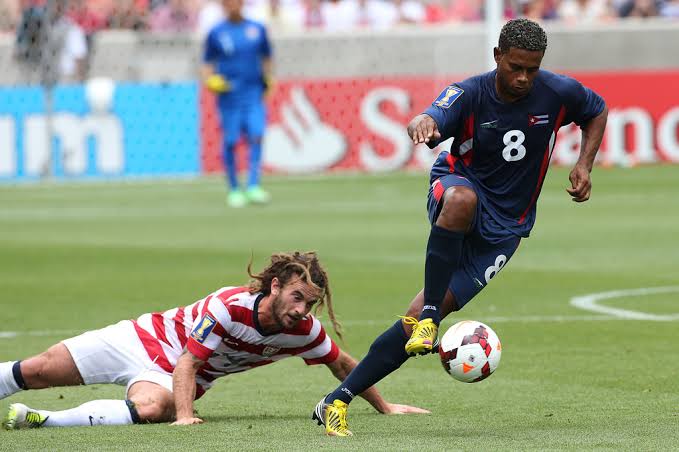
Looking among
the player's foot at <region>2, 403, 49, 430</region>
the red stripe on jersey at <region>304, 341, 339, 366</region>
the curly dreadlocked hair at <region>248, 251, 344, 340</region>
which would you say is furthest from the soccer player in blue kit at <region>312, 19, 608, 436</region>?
the player's foot at <region>2, 403, 49, 430</region>

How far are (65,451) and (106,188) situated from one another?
17.9 m

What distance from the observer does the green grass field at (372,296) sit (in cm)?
681

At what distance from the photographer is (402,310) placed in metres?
11.2

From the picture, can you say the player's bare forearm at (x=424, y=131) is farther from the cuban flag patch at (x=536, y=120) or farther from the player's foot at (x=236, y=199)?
the player's foot at (x=236, y=199)

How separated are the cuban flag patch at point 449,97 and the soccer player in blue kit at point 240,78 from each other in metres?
13.8

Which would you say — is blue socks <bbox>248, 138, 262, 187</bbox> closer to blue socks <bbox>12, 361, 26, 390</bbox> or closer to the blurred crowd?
the blurred crowd

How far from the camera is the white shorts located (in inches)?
302

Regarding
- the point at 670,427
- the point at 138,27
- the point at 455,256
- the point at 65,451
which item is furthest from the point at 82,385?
the point at 138,27

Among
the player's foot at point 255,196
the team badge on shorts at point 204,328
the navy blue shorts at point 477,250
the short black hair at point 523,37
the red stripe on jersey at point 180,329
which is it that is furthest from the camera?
the player's foot at point 255,196

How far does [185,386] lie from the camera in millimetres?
7148

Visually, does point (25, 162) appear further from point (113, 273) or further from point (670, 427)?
point (670, 427)

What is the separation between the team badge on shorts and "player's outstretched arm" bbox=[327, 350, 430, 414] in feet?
2.25

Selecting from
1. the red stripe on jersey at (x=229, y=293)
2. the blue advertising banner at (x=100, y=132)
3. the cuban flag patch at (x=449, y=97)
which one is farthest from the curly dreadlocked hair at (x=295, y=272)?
the blue advertising banner at (x=100, y=132)

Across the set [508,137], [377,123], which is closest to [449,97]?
[508,137]
